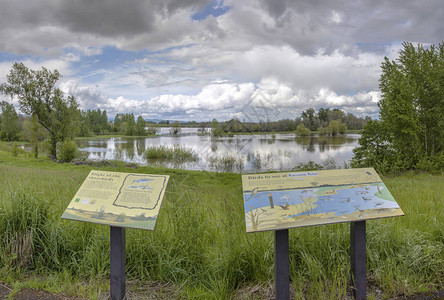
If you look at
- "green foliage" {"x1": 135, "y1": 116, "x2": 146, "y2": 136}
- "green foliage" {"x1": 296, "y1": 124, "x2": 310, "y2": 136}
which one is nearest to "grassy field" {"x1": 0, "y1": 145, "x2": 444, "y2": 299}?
"green foliage" {"x1": 296, "y1": 124, "x2": 310, "y2": 136}

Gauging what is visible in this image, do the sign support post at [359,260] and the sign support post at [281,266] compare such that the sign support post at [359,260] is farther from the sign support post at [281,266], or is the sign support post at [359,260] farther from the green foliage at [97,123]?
the green foliage at [97,123]

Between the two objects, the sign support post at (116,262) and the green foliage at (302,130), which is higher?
the green foliage at (302,130)

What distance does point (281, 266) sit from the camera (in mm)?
2254

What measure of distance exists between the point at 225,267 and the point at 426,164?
1555cm

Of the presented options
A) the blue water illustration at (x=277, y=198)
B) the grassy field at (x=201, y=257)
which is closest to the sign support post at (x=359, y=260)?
the grassy field at (x=201, y=257)

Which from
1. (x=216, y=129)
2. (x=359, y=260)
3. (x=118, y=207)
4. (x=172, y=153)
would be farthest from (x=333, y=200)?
(x=172, y=153)

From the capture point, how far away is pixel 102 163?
23812 mm

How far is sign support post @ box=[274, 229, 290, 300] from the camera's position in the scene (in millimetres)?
2256

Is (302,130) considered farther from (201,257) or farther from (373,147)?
(201,257)

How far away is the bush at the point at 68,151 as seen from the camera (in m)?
26.9

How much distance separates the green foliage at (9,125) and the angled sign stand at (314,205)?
6811 cm

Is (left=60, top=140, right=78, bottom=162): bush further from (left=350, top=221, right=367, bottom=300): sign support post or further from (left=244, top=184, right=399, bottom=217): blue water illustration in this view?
(left=350, top=221, right=367, bottom=300): sign support post

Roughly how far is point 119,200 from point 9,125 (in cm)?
6889

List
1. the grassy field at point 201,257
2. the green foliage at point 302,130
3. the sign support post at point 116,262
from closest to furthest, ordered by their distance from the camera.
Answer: the sign support post at point 116,262 < the grassy field at point 201,257 < the green foliage at point 302,130
